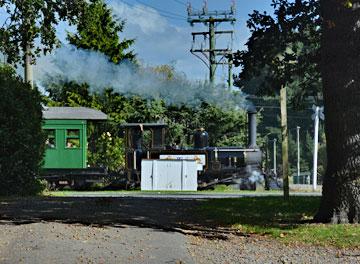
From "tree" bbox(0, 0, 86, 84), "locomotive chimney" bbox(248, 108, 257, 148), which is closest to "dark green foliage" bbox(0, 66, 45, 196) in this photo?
"tree" bbox(0, 0, 86, 84)

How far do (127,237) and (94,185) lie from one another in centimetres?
2084

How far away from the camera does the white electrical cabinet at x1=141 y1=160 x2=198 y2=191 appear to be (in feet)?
96.5

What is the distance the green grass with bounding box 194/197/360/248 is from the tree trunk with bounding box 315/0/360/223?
19.8 inches

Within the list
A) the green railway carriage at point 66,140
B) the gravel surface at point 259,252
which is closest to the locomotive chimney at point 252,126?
the green railway carriage at point 66,140

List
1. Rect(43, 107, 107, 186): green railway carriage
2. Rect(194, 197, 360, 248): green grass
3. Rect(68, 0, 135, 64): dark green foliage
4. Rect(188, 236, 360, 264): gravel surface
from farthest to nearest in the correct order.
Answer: Rect(68, 0, 135, 64): dark green foliage
Rect(43, 107, 107, 186): green railway carriage
Rect(194, 197, 360, 248): green grass
Rect(188, 236, 360, 264): gravel surface

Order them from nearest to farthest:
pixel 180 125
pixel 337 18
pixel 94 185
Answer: pixel 337 18, pixel 94 185, pixel 180 125

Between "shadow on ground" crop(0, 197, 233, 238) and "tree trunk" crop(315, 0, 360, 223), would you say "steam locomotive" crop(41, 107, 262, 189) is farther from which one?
"tree trunk" crop(315, 0, 360, 223)

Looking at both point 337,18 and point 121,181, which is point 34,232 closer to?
point 337,18

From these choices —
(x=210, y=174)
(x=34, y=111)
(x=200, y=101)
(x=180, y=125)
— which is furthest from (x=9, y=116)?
(x=200, y=101)

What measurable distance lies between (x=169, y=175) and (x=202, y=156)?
2.52m

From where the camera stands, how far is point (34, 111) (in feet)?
65.9

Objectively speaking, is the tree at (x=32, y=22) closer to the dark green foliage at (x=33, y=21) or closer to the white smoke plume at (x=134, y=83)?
the dark green foliage at (x=33, y=21)

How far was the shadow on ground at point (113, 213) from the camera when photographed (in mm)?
11539

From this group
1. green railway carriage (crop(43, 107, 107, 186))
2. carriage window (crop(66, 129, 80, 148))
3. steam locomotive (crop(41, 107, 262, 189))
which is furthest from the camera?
carriage window (crop(66, 129, 80, 148))
